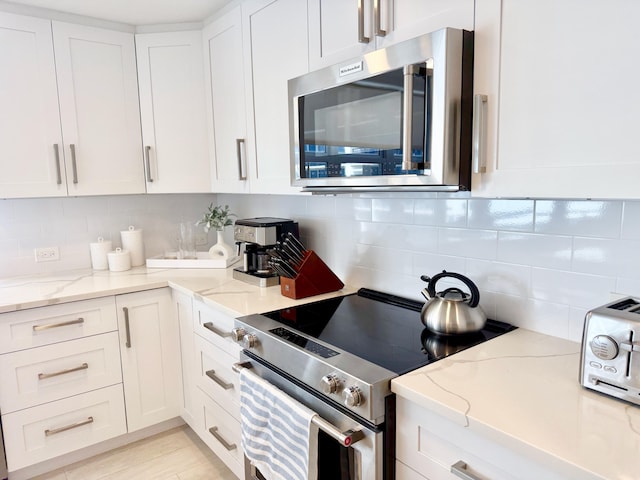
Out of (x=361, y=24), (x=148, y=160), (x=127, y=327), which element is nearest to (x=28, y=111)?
(x=148, y=160)

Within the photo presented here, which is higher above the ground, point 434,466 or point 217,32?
point 217,32

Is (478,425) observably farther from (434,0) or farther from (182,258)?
(182,258)

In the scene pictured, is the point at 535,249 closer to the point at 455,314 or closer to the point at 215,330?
the point at 455,314

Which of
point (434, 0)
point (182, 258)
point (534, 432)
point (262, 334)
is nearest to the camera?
point (534, 432)

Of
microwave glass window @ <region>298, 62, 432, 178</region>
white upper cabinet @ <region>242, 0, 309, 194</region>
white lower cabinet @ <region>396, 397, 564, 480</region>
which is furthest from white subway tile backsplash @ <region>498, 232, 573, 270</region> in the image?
white upper cabinet @ <region>242, 0, 309, 194</region>

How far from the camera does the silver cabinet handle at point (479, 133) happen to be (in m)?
1.10

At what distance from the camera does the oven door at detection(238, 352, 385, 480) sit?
1.11 metres

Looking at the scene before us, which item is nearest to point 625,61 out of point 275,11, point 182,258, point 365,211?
point 365,211

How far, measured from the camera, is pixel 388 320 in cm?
156

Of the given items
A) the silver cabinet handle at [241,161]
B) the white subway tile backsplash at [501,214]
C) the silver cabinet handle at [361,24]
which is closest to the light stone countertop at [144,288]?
the silver cabinet handle at [241,161]

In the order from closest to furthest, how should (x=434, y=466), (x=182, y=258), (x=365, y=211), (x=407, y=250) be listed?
(x=434, y=466)
(x=407, y=250)
(x=365, y=211)
(x=182, y=258)

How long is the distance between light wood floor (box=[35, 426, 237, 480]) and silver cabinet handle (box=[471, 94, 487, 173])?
6.00ft

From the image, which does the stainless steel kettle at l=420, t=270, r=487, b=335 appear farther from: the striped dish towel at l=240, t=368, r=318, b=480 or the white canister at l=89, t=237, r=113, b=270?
the white canister at l=89, t=237, r=113, b=270

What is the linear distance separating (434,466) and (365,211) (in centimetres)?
113
